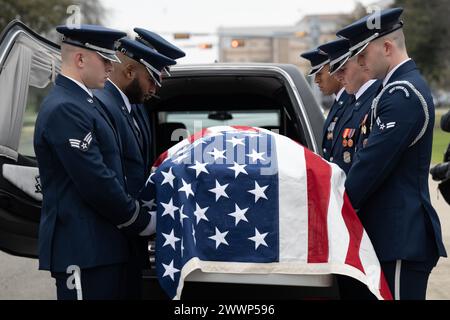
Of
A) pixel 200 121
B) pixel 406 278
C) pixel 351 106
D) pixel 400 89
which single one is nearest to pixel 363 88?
pixel 351 106

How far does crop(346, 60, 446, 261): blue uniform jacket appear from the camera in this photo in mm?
2879

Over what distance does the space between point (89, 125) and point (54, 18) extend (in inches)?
1099

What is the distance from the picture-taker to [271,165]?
2814 mm

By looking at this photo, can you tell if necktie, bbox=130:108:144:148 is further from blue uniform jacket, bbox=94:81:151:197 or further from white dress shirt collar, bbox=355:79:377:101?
white dress shirt collar, bbox=355:79:377:101

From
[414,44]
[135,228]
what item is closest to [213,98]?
[135,228]

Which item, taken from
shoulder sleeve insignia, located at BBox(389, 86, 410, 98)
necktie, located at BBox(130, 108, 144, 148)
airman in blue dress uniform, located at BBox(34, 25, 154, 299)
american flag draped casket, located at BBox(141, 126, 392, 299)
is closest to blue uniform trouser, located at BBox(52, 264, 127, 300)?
airman in blue dress uniform, located at BBox(34, 25, 154, 299)

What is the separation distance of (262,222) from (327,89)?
172 cm

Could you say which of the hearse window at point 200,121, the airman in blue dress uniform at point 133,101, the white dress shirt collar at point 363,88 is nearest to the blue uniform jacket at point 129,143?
the airman in blue dress uniform at point 133,101

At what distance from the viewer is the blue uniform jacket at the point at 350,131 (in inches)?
133

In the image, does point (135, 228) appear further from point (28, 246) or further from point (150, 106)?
point (150, 106)

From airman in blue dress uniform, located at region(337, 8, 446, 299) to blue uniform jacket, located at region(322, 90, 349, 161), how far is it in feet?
2.11

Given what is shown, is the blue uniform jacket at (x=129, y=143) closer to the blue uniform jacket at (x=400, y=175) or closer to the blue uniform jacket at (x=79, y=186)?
the blue uniform jacket at (x=79, y=186)

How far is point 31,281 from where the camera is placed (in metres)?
5.86

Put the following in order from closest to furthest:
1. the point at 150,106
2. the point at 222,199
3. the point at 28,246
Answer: the point at 222,199 → the point at 28,246 → the point at 150,106
